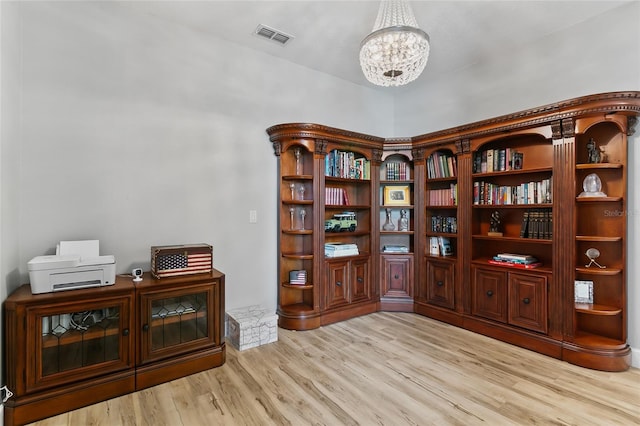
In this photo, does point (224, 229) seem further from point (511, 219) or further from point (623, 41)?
point (623, 41)

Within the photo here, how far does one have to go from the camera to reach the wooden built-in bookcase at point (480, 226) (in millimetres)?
2725

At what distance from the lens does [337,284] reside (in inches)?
146

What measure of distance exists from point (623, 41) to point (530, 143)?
1022 millimetres

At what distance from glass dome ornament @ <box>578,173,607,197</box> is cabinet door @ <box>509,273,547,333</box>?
81 centimetres

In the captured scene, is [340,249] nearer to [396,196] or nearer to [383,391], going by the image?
[396,196]

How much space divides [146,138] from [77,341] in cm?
169

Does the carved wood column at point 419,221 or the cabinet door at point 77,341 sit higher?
the carved wood column at point 419,221

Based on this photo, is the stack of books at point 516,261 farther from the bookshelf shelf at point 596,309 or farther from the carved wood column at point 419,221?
the carved wood column at point 419,221

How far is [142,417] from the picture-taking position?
78.6 inches

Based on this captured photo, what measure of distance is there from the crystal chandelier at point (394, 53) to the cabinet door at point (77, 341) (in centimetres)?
237

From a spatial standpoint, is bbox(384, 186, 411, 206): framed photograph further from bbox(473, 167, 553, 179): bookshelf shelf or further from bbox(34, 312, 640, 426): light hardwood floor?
bbox(34, 312, 640, 426): light hardwood floor

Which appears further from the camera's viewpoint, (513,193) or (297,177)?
(297,177)

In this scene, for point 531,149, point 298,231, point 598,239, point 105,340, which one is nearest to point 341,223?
point 298,231

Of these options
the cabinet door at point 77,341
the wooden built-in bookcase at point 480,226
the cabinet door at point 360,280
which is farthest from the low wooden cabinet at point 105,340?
the cabinet door at point 360,280
